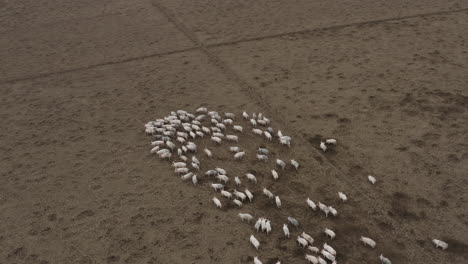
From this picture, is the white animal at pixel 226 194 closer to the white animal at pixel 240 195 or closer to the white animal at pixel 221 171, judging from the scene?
the white animal at pixel 240 195

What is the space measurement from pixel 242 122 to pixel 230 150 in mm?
1081

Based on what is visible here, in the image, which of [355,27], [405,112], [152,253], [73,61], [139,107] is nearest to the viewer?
[152,253]

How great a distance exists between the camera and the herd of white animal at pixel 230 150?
21.8 ft

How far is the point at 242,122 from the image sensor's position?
31.8ft

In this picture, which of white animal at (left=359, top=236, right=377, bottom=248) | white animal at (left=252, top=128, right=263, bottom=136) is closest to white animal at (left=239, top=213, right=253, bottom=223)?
white animal at (left=359, top=236, right=377, bottom=248)

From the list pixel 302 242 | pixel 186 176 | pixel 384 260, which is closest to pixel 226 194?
pixel 186 176

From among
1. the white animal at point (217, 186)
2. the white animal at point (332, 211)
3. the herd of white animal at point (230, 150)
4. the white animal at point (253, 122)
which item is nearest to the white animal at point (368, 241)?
the herd of white animal at point (230, 150)

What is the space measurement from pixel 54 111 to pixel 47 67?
281 centimetres

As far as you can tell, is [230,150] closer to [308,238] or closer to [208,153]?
[208,153]

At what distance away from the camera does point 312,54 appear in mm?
12570

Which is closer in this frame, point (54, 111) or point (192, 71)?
point (54, 111)

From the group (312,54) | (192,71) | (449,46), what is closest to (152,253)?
(192,71)

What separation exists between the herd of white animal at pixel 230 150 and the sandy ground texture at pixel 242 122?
5.6 inches

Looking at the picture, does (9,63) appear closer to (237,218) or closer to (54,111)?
(54,111)
